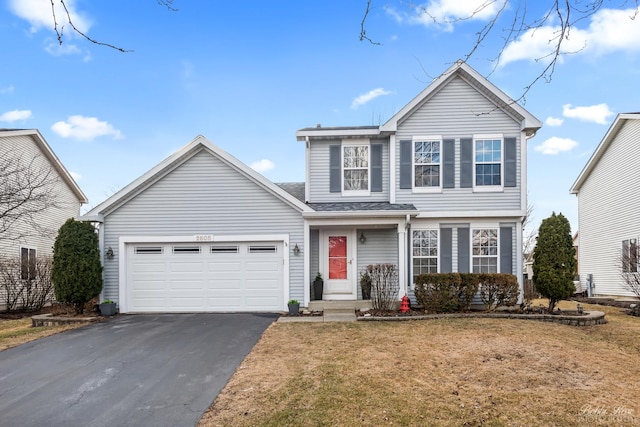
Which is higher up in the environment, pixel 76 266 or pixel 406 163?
pixel 406 163

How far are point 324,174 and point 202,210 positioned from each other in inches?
158

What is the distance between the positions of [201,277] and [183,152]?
3.81 meters

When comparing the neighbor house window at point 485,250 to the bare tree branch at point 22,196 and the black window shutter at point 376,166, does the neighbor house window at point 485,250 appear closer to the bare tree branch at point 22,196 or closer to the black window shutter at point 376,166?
the black window shutter at point 376,166

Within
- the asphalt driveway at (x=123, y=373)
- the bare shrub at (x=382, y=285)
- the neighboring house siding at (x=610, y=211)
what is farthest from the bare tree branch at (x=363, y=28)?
the neighboring house siding at (x=610, y=211)

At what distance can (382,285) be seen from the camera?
11.0m

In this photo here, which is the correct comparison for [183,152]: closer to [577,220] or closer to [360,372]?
[360,372]

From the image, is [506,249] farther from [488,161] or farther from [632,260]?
[632,260]

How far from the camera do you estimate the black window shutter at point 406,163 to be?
1224 centimetres

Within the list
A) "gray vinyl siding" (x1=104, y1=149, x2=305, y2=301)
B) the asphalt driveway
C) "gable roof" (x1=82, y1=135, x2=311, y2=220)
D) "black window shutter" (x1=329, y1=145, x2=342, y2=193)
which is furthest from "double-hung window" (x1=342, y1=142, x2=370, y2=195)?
the asphalt driveway

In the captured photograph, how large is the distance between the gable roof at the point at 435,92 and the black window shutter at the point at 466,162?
1.46m

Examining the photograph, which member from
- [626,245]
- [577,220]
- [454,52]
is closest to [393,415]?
[454,52]

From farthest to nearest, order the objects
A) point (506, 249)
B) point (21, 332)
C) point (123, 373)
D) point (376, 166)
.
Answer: point (376, 166) < point (506, 249) < point (21, 332) < point (123, 373)

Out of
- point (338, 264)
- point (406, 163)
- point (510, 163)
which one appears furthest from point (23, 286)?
point (510, 163)

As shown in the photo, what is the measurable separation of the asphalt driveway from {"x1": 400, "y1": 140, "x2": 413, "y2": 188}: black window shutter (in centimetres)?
606
